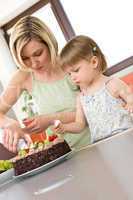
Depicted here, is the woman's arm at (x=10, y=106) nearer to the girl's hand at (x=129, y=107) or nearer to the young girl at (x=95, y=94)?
the young girl at (x=95, y=94)

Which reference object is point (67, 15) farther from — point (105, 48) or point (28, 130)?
point (28, 130)

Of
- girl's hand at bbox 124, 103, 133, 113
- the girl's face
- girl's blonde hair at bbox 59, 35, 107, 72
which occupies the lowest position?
girl's hand at bbox 124, 103, 133, 113

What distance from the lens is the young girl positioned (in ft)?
4.36

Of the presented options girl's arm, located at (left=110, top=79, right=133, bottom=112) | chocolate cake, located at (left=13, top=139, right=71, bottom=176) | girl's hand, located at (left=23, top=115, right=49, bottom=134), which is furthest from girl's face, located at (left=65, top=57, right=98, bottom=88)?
chocolate cake, located at (left=13, top=139, right=71, bottom=176)

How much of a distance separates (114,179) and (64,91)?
3.46 feet

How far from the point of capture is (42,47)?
142 centimetres

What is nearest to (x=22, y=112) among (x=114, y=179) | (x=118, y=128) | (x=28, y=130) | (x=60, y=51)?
(x=28, y=130)

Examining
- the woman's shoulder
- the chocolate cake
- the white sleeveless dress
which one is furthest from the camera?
the woman's shoulder

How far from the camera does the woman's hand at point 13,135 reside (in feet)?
4.49

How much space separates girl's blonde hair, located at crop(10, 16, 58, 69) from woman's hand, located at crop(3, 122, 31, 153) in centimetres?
27

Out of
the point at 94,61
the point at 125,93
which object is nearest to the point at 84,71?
the point at 94,61

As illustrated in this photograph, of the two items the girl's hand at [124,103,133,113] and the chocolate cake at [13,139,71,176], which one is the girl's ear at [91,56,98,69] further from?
the chocolate cake at [13,139,71,176]

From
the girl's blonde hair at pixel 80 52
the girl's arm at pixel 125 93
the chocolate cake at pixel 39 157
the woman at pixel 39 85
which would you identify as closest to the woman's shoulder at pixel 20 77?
the woman at pixel 39 85

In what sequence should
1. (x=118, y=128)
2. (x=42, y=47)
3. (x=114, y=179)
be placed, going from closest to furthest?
(x=114, y=179) < (x=118, y=128) < (x=42, y=47)
